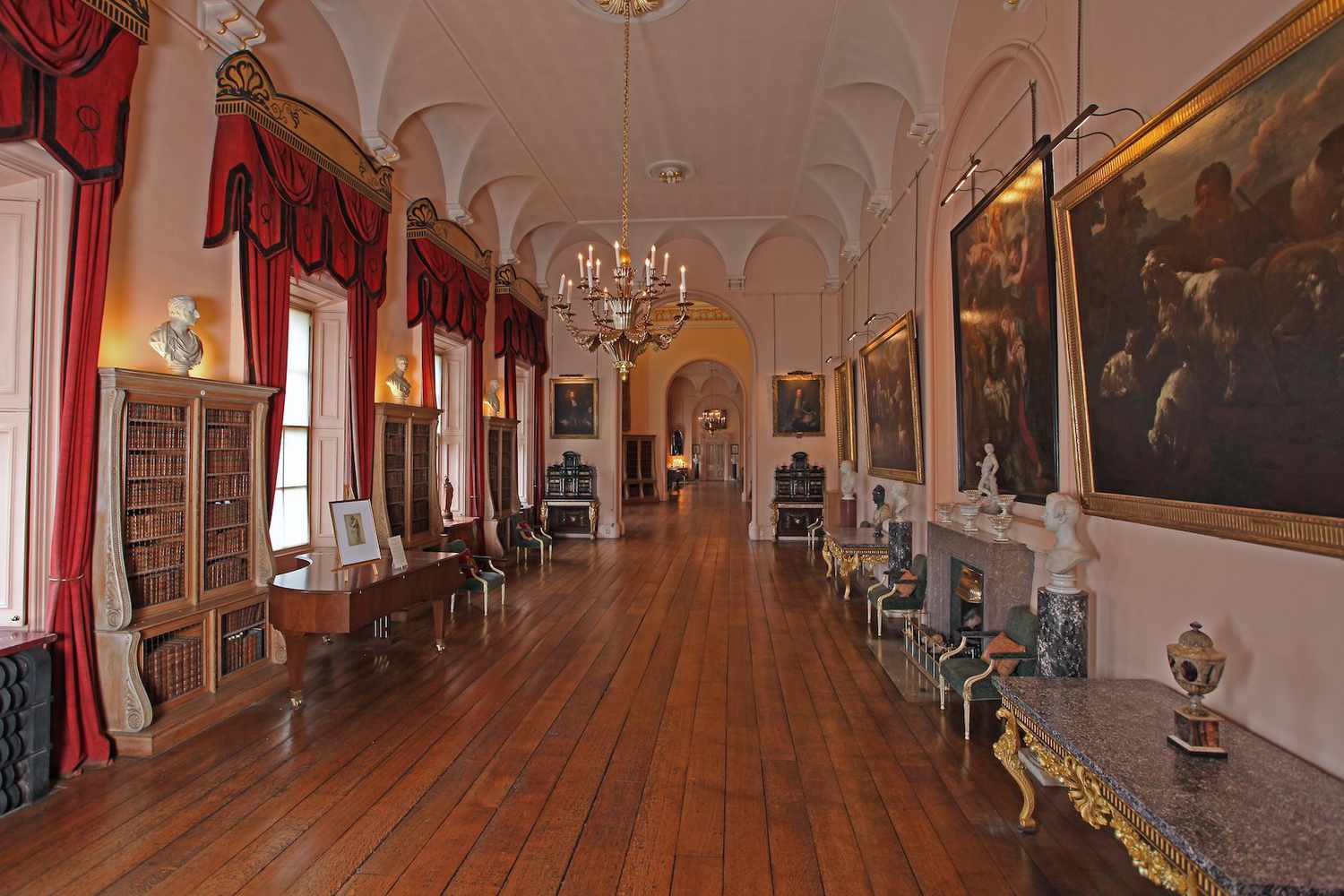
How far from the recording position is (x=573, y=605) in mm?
7965

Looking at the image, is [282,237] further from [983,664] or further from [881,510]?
[881,510]

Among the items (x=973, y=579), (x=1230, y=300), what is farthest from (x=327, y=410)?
(x=1230, y=300)

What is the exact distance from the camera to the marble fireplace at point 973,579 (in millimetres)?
4543

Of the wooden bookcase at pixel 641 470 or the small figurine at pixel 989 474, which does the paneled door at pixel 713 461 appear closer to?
the wooden bookcase at pixel 641 470

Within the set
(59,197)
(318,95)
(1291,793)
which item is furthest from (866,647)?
(318,95)

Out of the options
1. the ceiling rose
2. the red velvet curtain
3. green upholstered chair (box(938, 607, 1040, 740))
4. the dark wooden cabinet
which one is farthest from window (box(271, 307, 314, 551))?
the dark wooden cabinet

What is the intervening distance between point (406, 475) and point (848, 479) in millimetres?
6715

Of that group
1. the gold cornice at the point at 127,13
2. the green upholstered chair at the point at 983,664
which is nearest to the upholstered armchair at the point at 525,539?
the green upholstered chair at the point at 983,664

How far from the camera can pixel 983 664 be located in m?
4.42

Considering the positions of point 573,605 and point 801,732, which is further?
point 573,605

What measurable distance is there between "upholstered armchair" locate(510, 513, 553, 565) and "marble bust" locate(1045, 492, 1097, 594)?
26.5 feet

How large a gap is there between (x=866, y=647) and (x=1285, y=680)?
407 cm

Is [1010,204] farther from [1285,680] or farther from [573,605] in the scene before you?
[573,605]

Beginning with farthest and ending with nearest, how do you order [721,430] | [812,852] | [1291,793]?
[721,430]
[812,852]
[1291,793]
